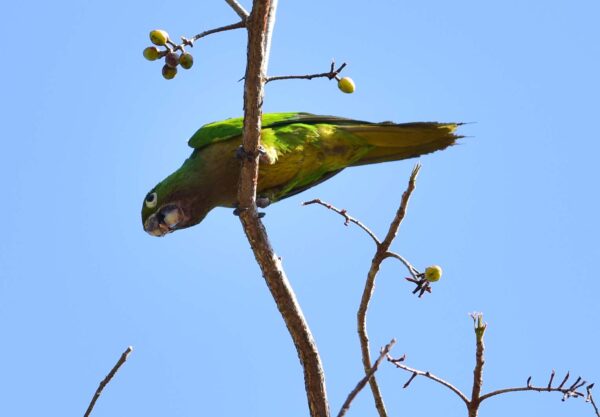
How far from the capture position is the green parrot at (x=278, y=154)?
635 centimetres

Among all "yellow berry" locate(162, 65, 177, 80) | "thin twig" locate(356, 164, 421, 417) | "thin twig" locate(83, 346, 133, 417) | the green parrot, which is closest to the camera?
"thin twig" locate(83, 346, 133, 417)

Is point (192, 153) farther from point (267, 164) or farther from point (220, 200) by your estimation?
point (267, 164)

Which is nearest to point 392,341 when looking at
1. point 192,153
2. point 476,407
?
point 476,407

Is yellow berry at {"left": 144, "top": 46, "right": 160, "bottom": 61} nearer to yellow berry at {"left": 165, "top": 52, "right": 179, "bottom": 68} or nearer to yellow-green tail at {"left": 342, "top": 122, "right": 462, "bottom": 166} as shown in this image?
yellow berry at {"left": 165, "top": 52, "right": 179, "bottom": 68}

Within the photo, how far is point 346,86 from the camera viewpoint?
14.9ft

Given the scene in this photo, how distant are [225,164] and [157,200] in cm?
77

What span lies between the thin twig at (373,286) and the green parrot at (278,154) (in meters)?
2.32

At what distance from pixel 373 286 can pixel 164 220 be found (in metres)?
2.97

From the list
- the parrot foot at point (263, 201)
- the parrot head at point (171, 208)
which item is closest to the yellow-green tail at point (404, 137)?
the parrot foot at point (263, 201)

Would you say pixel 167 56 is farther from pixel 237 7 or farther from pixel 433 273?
pixel 433 273

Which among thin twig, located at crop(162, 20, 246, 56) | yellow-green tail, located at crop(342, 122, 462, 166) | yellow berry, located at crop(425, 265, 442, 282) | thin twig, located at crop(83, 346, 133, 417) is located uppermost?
yellow-green tail, located at crop(342, 122, 462, 166)

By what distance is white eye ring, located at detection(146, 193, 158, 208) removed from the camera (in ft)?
21.8

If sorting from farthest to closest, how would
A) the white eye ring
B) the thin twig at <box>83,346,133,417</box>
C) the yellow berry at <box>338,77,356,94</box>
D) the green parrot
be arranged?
1. the white eye ring
2. the green parrot
3. the yellow berry at <box>338,77,356,94</box>
4. the thin twig at <box>83,346,133,417</box>

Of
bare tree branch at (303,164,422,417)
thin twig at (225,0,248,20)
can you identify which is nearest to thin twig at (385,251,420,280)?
bare tree branch at (303,164,422,417)
